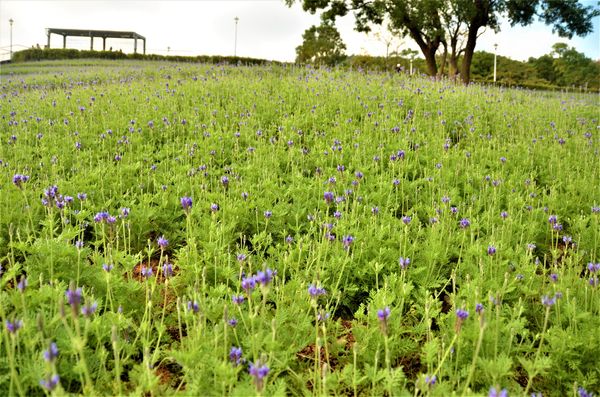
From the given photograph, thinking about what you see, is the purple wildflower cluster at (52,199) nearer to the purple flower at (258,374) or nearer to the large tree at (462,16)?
the purple flower at (258,374)

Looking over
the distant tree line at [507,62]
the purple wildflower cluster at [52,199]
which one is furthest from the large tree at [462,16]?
the purple wildflower cluster at [52,199]

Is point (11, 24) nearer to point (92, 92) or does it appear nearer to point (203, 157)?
point (92, 92)

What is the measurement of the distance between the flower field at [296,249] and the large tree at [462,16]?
44.3 ft

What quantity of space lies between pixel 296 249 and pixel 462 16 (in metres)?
20.4

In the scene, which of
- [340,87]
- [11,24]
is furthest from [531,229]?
[11,24]

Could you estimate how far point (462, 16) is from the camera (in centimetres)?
2038

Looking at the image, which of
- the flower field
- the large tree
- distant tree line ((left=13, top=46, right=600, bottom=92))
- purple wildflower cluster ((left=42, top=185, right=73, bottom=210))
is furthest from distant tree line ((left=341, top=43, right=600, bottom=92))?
purple wildflower cluster ((left=42, top=185, right=73, bottom=210))

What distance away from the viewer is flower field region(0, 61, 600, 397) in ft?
7.14

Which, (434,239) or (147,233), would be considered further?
(147,233)

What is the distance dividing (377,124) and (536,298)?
13.0 ft

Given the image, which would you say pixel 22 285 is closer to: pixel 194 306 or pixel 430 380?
pixel 194 306

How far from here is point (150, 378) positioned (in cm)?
188

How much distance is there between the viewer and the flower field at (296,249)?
2.18 m

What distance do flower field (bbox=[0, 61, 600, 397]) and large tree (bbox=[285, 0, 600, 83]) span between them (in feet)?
44.3
